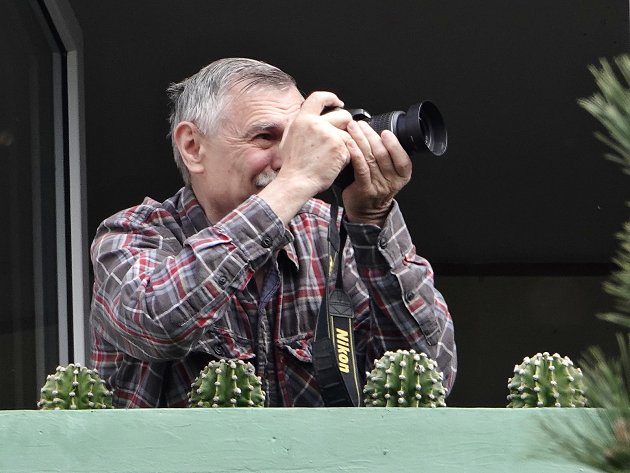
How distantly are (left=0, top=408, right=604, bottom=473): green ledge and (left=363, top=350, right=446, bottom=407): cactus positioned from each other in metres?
0.11

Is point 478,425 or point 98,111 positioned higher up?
point 98,111

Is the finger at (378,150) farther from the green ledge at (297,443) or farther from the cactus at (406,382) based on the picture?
the green ledge at (297,443)

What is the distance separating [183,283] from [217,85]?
44cm

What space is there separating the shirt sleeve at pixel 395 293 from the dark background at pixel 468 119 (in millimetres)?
1466

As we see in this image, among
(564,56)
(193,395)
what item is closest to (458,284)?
(564,56)

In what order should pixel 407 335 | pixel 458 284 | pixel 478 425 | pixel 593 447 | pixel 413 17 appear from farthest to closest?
pixel 458 284 < pixel 413 17 < pixel 407 335 < pixel 478 425 < pixel 593 447

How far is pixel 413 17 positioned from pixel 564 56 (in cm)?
40

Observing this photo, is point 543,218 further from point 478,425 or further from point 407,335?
point 478,425

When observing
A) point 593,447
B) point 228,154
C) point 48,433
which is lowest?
point 48,433

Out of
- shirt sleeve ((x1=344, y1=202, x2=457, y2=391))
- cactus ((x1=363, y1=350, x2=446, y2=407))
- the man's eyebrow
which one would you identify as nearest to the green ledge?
cactus ((x1=363, y1=350, x2=446, y2=407))

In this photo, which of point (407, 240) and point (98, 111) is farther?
point (98, 111)

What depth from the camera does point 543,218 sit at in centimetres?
410

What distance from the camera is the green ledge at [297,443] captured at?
1.71m

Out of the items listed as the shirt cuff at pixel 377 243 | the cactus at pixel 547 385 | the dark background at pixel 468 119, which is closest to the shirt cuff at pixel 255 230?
the shirt cuff at pixel 377 243
